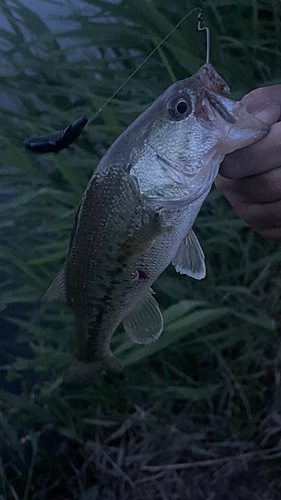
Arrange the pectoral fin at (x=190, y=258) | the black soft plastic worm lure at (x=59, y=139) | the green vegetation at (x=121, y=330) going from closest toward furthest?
the black soft plastic worm lure at (x=59, y=139) → the pectoral fin at (x=190, y=258) → the green vegetation at (x=121, y=330)

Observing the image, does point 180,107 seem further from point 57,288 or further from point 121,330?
point 121,330

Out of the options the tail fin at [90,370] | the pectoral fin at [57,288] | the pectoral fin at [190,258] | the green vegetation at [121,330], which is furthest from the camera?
the green vegetation at [121,330]

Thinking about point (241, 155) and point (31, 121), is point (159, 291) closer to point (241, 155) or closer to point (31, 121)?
point (241, 155)

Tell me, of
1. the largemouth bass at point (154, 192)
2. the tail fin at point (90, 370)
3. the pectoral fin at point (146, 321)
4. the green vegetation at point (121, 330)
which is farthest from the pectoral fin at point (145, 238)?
the green vegetation at point (121, 330)

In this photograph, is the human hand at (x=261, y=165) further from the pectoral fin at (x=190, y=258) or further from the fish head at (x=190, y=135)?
the pectoral fin at (x=190, y=258)

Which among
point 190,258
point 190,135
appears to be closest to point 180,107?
point 190,135

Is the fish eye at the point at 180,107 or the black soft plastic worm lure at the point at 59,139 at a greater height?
the black soft plastic worm lure at the point at 59,139

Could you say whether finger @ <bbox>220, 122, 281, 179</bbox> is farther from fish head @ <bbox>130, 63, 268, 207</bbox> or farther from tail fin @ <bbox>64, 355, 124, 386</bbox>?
tail fin @ <bbox>64, 355, 124, 386</bbox>
